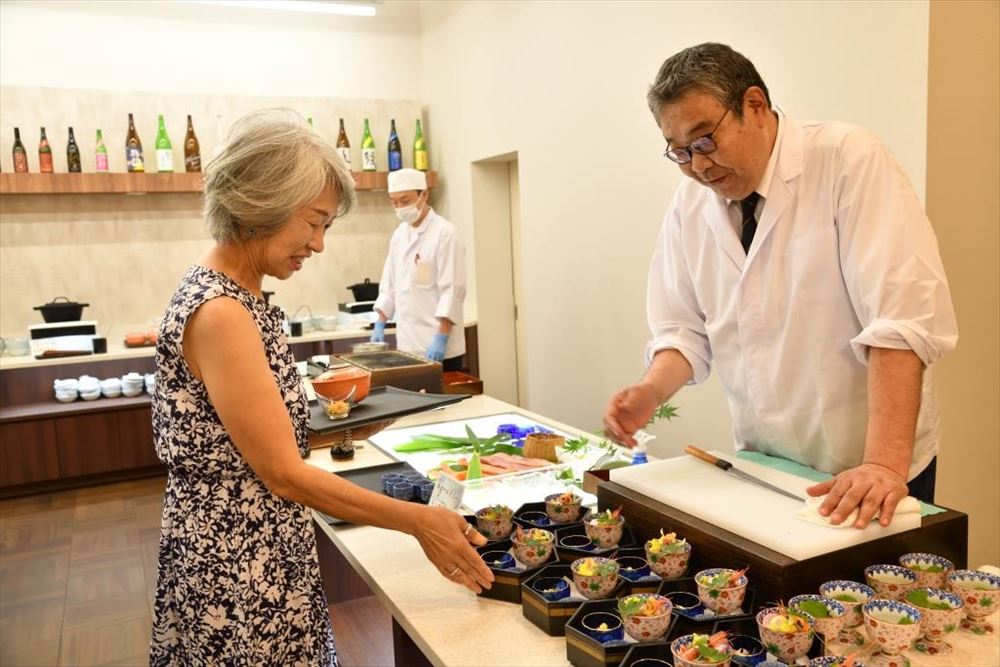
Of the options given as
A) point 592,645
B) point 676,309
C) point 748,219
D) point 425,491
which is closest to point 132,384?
point 425,491

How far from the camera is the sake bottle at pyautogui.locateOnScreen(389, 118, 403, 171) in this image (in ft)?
21.8

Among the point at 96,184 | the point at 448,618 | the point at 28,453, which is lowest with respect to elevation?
the point at 28,453

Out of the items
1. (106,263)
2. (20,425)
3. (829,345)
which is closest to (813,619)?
(829,345)

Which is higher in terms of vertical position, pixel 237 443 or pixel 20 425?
pixel 237 443

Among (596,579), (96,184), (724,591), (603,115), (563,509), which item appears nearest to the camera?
(724,591)

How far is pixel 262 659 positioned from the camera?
4.95 feet

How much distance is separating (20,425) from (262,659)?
4307 mm

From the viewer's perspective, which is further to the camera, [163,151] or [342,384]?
[163,151]

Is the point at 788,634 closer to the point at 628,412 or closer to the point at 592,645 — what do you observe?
the point at 592,645

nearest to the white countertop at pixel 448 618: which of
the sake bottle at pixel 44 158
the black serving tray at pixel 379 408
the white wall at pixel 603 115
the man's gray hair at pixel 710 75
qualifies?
the black serving tray at pixel 379 408

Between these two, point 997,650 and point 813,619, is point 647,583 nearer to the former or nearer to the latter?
point 813,619

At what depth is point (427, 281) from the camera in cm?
499

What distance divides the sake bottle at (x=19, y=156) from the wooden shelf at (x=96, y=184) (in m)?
0.12

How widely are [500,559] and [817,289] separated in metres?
0.86
